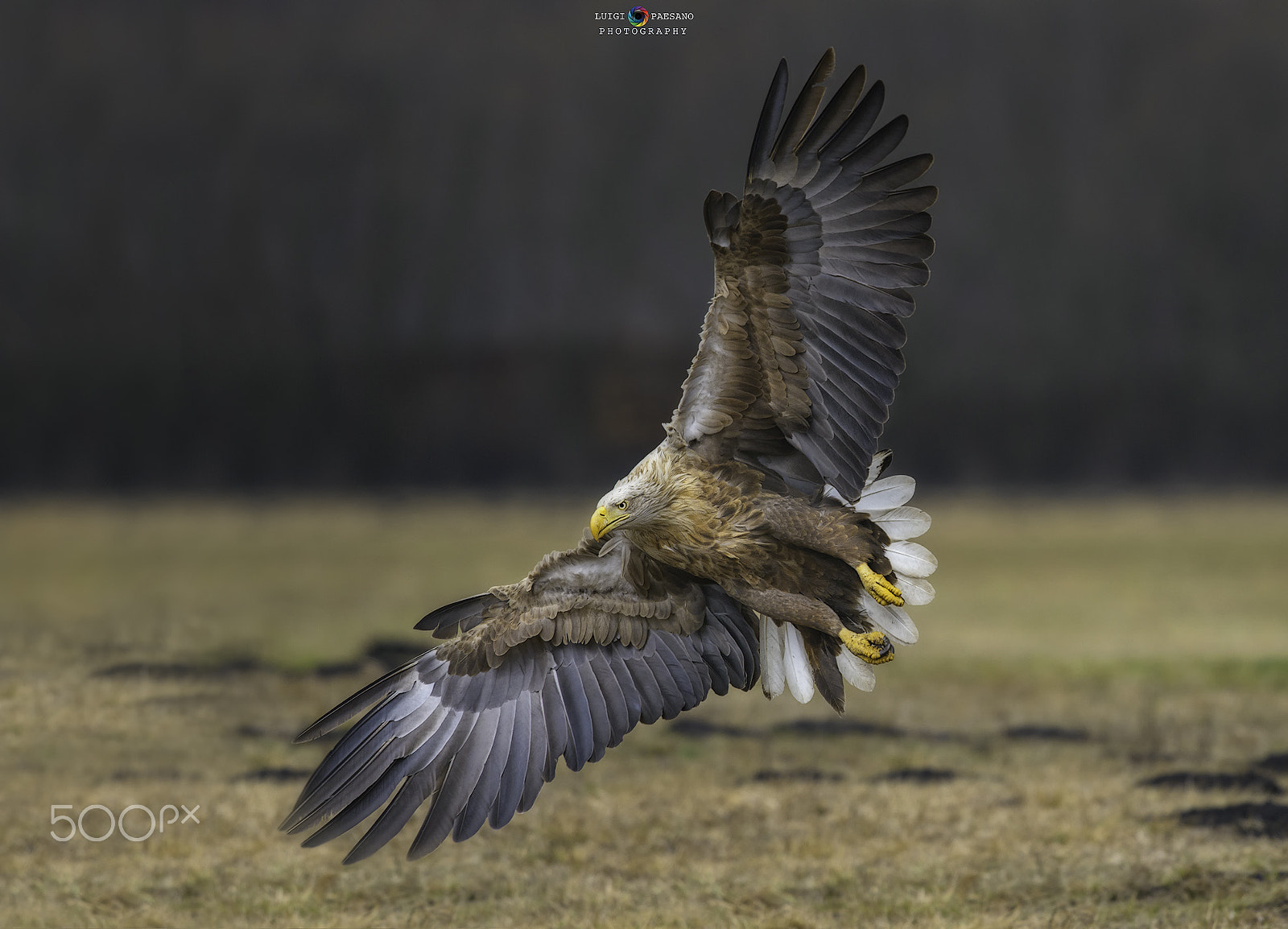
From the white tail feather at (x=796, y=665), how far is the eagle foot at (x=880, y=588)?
58 cm

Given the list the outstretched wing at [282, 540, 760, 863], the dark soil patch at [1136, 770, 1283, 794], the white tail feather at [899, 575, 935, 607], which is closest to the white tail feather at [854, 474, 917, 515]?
the white tail feather at [899, 575, 935, 607]

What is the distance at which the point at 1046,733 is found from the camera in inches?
341

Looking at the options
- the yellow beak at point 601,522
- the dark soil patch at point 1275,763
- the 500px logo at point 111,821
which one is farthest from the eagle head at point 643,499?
the dark soil patch at point 1275,763

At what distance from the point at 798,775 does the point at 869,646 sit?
309cm

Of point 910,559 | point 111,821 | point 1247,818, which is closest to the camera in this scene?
point 910,559

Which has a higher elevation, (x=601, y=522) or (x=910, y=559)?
(x=601, y=522)

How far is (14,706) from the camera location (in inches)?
258

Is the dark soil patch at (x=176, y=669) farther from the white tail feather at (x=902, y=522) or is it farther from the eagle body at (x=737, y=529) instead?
the white tail feather at (x=902, y=522)

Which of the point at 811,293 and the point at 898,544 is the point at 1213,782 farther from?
the point at 811,293

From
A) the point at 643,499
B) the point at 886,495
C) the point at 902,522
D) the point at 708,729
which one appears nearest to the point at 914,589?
the point at 902,522

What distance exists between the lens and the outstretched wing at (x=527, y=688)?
4984 millimetres

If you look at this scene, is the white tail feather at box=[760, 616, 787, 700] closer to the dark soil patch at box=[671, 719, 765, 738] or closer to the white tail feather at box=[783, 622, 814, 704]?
the white tail feather at box=[783, 622, 814, 704]

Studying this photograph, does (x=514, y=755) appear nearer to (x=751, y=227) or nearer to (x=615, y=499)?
(x=615, y=499)

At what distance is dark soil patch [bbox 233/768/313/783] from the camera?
7055mm
